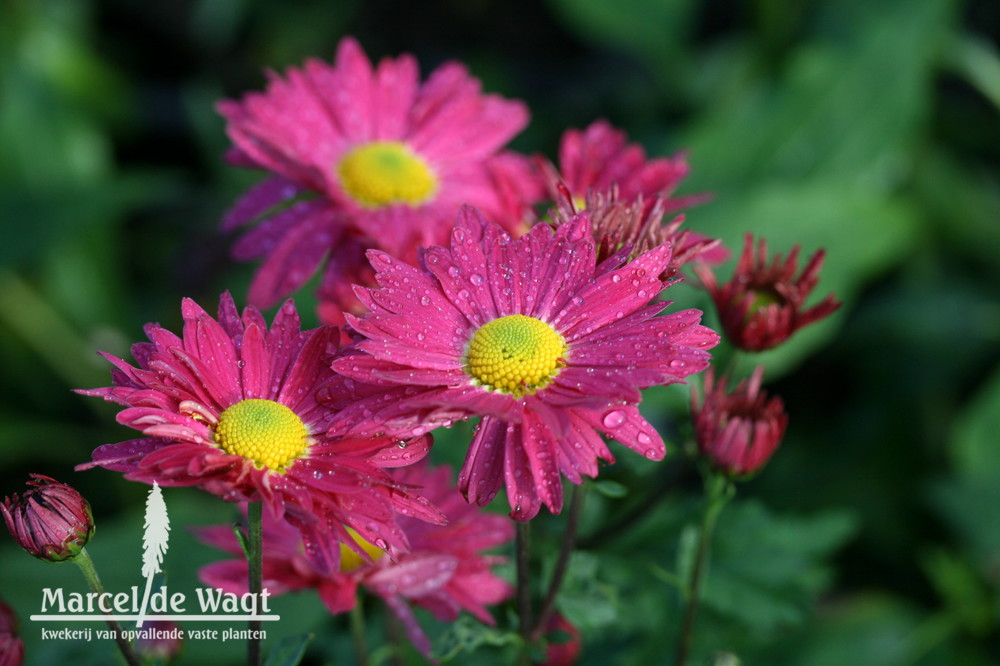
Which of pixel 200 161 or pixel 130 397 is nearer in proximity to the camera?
pixel 130 397

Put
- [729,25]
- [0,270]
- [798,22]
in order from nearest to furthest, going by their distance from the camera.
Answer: [0,270] → [798,22] → [729,25]

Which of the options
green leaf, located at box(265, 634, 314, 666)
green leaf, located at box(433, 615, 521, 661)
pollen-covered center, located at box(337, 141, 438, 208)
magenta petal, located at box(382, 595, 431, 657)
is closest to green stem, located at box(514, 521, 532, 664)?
green leaf, located at box(433, 615, 521, 661)

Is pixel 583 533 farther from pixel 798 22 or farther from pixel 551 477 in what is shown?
pixel 798 22

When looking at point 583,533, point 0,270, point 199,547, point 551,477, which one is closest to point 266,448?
point 551,477

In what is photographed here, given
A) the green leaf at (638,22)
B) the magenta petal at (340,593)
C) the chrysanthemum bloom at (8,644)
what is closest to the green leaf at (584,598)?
the magenta petal at (340,593)

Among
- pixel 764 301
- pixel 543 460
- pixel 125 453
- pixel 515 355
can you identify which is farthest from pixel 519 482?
pixel 764 301

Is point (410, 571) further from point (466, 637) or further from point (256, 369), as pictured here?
point (256, 369)

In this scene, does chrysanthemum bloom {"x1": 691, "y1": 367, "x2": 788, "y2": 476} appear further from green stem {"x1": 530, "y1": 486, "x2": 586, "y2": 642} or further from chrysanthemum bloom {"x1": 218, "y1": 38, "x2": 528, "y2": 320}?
chrysanthemum bloom {"x1": 218, "y1": 38, "x2": 528, "y2": 320}
